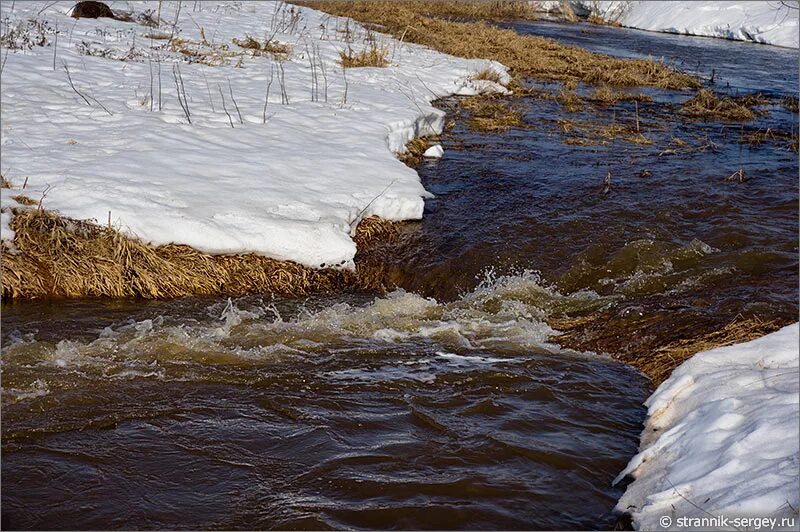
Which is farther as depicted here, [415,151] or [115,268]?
[415,151]

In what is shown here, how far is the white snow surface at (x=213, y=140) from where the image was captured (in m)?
7.51

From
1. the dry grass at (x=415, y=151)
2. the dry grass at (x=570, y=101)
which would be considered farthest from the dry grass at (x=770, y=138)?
the dry grass at (x=415, y=151)

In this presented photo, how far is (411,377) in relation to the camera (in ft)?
18.2

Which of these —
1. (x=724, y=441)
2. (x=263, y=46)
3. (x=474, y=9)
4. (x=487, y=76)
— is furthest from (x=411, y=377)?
(x=474, y=9)

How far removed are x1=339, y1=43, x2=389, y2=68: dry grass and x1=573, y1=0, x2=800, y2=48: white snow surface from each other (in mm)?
14054

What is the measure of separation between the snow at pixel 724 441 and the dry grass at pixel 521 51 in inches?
506

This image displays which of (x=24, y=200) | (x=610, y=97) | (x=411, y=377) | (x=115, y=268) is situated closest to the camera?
(x=411, y=377)

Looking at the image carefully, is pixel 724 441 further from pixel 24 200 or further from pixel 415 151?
pixel 415 151

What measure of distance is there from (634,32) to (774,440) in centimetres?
2780

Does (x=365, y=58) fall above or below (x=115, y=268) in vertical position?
above

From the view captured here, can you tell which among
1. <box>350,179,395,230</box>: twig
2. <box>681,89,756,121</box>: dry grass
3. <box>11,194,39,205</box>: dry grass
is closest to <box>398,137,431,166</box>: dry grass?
<box>350,179,395,230</box>: twig

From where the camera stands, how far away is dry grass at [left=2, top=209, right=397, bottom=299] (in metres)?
6.83

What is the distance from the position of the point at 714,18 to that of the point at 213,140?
79.7ft

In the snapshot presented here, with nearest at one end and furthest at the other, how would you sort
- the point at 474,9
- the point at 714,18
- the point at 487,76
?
the point at 487,76 → the point at 714,18 → the point at 474,9
